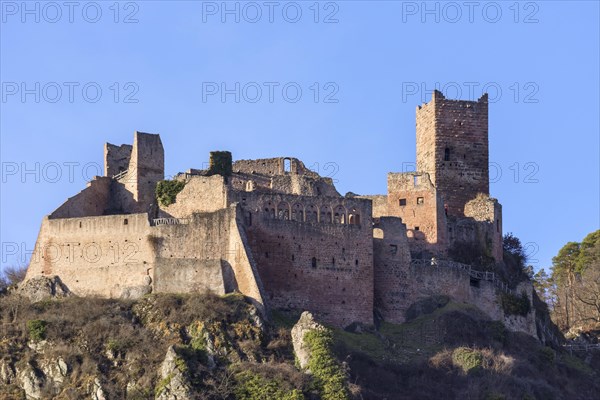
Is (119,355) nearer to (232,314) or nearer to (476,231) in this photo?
(232,314)

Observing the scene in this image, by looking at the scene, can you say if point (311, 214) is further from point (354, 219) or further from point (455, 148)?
point (455, 148)

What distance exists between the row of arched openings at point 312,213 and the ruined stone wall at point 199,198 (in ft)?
6.76

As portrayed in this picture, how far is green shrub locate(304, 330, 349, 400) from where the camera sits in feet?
207

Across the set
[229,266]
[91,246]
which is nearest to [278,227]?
[229,266]

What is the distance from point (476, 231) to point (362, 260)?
337 inches

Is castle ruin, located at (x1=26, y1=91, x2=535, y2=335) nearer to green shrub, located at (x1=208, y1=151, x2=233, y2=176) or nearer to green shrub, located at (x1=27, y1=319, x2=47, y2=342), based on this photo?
green shrub, located at (x1=208, y1=151, x2=233, y2=176)

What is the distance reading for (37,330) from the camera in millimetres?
65938

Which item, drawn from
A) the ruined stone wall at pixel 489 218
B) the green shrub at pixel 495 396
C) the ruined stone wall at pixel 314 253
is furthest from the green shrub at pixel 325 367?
the ruined stone wall at pixel 489 218

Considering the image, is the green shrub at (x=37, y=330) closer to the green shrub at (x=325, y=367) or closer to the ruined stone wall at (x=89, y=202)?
the ruined stone wall at (x=89, y=202)

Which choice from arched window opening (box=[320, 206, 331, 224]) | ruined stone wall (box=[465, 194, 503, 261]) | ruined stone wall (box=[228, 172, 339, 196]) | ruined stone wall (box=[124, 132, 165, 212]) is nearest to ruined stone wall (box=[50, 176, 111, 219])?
ruined stone wall (box=[124, 132, 165, 212])

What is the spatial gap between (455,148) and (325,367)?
19968 mm

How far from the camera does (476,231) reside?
77000mm

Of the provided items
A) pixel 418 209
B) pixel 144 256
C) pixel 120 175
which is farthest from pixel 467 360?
pixel 120 175

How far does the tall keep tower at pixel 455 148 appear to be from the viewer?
79688 mm
